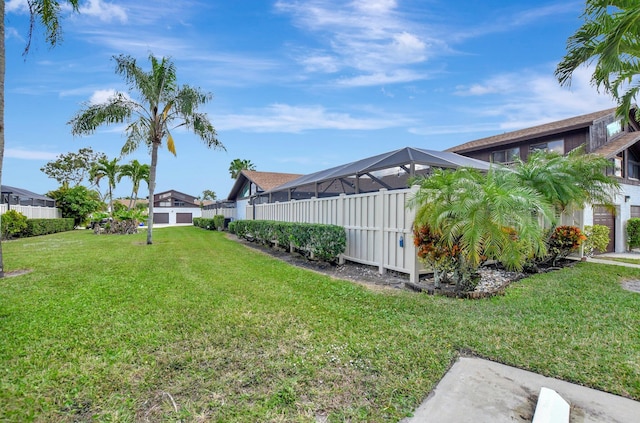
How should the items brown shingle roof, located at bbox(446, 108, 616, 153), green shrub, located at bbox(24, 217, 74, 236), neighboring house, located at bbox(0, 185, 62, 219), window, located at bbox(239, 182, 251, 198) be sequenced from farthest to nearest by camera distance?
1. window, located at bbox(239, 182, 251, 198)
2. neighboring house, located at bbox(0, 185, 62, 219)
3. green shrub, located at bbox(24, 217, 74, 236)
4. brown shingle roof, located at bbox(446, 108, 616, 153)

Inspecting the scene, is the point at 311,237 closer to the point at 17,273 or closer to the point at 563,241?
the point at 563,241

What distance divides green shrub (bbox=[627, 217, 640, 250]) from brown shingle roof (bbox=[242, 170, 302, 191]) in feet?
62.6

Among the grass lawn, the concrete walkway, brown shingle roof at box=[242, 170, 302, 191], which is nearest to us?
the concrete walkway

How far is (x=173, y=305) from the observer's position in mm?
4914

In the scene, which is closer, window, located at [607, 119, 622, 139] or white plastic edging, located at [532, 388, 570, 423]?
white plastic edging, located at [532, 388, 570, 423]

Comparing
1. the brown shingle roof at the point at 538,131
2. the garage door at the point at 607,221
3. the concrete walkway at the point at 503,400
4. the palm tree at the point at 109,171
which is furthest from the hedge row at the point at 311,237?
the palm tree at the point at 109,171

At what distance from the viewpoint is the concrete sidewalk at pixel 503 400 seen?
2.29m

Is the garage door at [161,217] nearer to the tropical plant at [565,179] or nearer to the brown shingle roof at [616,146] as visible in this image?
the tropical plant at [565,179]

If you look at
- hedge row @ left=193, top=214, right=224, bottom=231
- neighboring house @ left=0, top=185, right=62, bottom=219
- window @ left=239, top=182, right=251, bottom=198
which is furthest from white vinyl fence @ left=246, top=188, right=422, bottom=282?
neighboring house @ left=0, top=185, right=62, bottom=219

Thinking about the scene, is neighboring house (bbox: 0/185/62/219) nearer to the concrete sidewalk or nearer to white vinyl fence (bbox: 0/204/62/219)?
white vinyl fence (bbox: 0/204/62/219)

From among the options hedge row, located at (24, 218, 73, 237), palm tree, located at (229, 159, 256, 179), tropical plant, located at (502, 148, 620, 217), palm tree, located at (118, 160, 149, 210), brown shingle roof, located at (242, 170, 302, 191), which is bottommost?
hedge row, located at (24, 218, 73, 237)

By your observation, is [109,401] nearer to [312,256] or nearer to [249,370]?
[249,370]

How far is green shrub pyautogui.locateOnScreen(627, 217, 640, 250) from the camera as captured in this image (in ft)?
47.3

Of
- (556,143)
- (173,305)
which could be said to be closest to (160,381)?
(173,305)
